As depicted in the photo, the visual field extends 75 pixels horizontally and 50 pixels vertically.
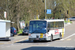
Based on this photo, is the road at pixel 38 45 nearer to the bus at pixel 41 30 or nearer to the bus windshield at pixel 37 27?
the bus at pixel 41 30

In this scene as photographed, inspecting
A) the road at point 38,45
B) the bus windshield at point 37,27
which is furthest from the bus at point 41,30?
the road at point 38,45

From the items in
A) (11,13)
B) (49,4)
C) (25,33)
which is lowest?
(25,33)

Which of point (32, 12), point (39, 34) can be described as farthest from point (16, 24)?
point (39, 34)

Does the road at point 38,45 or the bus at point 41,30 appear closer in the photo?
the road at point 38,45

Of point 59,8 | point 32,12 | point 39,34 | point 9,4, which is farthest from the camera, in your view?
point 59,8

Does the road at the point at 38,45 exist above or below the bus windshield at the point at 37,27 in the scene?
below

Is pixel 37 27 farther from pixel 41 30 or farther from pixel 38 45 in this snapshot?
pixel 38 45

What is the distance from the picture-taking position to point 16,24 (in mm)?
41062

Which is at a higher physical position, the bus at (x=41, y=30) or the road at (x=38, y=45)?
the bus at (x=41, y=30)

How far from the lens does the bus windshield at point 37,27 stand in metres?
23.4

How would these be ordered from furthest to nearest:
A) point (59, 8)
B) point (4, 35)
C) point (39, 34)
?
point (59, 8)
point (4, 35)
point (39, 34)

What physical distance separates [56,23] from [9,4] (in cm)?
1190

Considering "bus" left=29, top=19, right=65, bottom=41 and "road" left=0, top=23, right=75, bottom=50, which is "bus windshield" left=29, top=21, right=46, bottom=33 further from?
"road" left=0, top=23, right=75, bottom=50

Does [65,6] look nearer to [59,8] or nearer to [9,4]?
[59,8]
